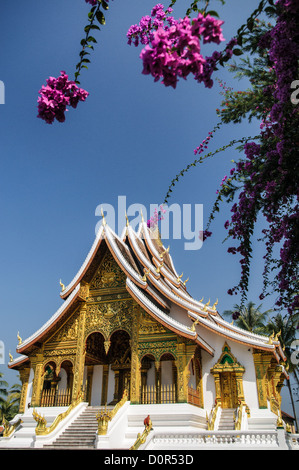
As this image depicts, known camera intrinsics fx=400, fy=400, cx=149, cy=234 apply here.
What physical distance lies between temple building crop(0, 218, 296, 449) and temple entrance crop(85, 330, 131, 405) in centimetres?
4

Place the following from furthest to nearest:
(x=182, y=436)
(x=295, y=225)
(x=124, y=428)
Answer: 1. (x=124, y=428)
2. (x=182, y=436)
3. (x=295, y=225)

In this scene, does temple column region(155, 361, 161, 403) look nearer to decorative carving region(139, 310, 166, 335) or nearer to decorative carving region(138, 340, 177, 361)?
decorative carving region(138, 340, 177, 361)

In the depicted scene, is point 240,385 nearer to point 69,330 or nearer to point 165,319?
point 165,319

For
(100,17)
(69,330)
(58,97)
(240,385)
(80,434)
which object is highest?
(69,330)

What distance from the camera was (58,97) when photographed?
287 centimetres

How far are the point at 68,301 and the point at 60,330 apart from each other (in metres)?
1.27

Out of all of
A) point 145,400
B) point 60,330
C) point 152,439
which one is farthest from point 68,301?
point 152,439

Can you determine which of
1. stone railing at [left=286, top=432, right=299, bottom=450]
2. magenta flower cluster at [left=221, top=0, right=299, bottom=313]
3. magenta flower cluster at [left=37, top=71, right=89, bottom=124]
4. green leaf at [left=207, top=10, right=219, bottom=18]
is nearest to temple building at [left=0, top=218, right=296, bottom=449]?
stone railing at [left=286, top=432, right=299, bottom=450]

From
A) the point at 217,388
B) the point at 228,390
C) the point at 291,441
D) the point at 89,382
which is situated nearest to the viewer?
the point at 291,441

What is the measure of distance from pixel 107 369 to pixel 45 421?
4.00m

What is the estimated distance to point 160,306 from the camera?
563 inches

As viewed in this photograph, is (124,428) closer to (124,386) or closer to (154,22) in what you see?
(124,386)

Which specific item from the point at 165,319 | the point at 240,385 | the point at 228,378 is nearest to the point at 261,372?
the point at 240,385

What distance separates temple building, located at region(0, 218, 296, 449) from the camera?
11367mm
